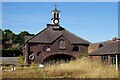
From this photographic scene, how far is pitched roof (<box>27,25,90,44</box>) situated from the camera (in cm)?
4906

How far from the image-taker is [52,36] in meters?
50.9

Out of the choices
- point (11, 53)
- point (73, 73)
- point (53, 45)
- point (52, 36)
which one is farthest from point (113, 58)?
point (11, 53)

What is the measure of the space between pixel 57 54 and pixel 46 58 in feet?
7.34

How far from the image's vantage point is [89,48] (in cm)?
4881

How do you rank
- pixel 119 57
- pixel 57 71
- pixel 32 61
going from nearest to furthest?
pixel 57 71, pixel 119 57, pixel 32 61

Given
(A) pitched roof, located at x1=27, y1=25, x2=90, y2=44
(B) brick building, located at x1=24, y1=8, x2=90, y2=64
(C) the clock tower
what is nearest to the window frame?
(B) brick building, located at x1=24, y1=8, x2=90, y2=64

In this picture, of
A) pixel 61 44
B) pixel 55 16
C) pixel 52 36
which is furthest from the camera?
pixel 55 16

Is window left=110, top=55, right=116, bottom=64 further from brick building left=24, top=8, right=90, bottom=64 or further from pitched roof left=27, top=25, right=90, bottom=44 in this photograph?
pitched roof left=27, top=25, right=90, bottom=44

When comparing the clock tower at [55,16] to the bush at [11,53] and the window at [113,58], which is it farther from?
the window at [113,58]

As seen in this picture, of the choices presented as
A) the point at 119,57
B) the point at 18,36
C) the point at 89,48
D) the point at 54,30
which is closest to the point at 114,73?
the point at 119,57

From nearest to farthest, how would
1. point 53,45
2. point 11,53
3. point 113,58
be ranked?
point 113,58 < point 53,45 < point 11,53

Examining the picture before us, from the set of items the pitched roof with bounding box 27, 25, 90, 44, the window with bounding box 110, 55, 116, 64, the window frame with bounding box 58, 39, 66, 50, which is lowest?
the window with bounding box 110, 55, 116, 64

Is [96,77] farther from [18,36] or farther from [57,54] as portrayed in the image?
[18,36]

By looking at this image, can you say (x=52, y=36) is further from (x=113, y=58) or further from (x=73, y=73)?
(x=73, y=73)
